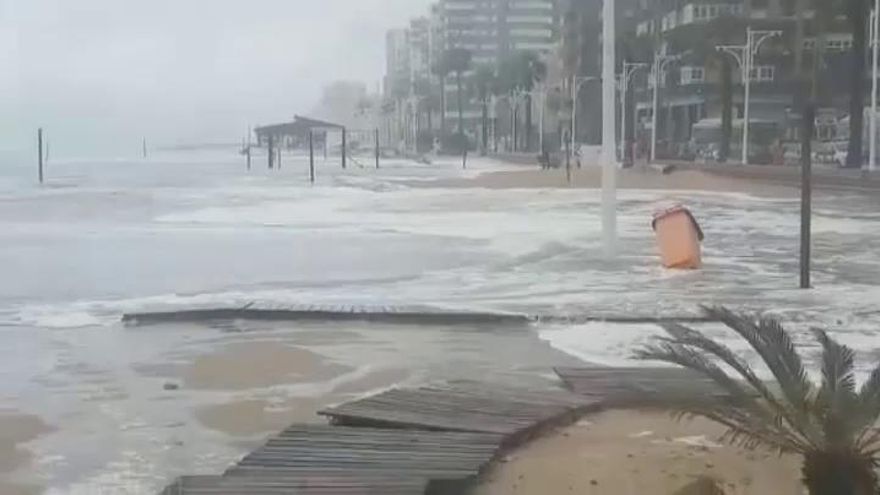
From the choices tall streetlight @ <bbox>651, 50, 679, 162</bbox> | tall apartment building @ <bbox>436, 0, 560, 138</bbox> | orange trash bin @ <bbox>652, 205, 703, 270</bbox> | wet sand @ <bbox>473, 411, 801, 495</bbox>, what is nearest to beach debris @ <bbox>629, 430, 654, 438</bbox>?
wet sand @ <bbox>473, 411, 801, 495</bbox>

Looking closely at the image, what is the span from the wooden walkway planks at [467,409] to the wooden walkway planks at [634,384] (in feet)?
0.55

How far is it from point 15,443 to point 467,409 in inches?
98.8

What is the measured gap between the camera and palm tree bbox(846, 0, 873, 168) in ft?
179

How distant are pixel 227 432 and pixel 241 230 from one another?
1802cm

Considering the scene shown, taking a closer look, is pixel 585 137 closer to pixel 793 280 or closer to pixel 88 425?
pixel 793 280

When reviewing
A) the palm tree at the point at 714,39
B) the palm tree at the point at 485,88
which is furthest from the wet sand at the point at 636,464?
the palm tree at the point at 485,88

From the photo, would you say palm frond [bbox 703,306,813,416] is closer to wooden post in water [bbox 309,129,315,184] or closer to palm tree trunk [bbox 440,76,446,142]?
wooden post in water [bbox 309,129,315,184]

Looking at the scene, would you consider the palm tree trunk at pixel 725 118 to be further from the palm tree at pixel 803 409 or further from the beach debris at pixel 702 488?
the beach debris at pixel 702 488

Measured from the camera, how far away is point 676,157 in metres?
86.0

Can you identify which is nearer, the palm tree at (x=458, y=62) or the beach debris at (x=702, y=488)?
the beach debris at (x=702, y=488)

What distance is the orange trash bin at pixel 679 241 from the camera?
17.2 m

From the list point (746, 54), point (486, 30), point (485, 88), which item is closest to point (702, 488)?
point (746, 54)

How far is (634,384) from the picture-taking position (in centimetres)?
830

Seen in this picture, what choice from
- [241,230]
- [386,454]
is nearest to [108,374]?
[386,454]
